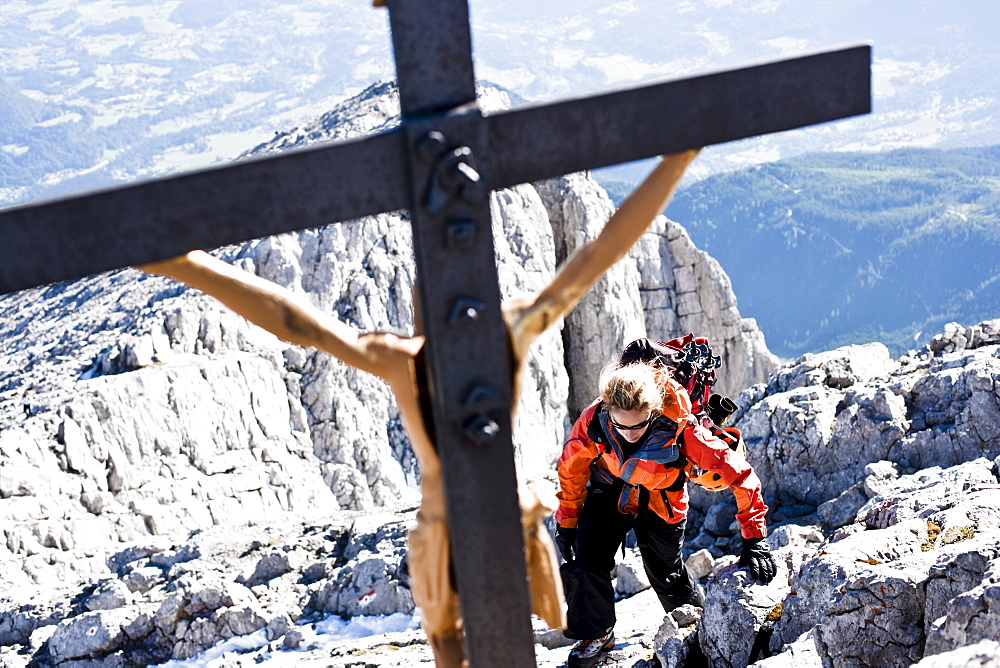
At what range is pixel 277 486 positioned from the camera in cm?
2030

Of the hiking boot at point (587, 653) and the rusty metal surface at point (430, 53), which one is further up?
the rusty metal surface at point (430, 53)

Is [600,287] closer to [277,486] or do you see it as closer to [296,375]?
[296,375]

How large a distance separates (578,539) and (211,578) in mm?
6444

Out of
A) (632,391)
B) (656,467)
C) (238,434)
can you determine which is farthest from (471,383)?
(238,434)

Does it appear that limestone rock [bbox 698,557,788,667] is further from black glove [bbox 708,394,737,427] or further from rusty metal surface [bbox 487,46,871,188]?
rusty metal surface [bbox 487,46,871,188]

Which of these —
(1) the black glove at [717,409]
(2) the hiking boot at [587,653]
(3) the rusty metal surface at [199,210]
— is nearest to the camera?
(3) the rusty metal surface at [199,210]

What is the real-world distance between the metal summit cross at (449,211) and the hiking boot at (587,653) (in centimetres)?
366

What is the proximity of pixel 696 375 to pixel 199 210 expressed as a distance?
522 cm

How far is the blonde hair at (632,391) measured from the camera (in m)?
5.73

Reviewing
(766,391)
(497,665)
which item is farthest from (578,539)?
(766,391)

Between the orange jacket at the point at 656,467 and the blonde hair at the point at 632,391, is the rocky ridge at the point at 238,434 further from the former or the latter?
the blonde hair at the point at 632,391

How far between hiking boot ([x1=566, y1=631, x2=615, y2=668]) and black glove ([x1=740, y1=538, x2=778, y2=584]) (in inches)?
43.4

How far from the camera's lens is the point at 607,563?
6.31 m

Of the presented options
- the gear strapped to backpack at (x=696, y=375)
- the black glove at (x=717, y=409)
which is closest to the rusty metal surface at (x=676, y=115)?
the gear strapped to backpack at (x=696, y=375)
